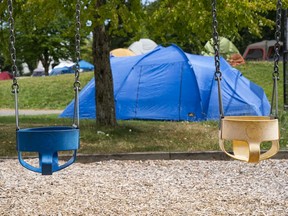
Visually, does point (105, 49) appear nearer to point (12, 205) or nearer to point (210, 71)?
point (210, 71)

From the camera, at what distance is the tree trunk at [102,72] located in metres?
8.27

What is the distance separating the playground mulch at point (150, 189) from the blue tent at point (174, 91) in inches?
195

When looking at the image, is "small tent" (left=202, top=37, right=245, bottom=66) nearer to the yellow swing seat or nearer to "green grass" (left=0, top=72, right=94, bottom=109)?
"green grass" (left=0, top=72, right=94, bottom=109)

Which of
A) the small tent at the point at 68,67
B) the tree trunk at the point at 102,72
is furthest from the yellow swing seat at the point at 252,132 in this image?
the small tent at the point at 68,67

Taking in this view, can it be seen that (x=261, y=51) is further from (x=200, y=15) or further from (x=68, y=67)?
(x=200, y=15)

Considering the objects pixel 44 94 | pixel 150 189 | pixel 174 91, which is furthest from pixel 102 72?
pixel 44 94

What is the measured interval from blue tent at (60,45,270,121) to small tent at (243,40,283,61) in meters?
20.3

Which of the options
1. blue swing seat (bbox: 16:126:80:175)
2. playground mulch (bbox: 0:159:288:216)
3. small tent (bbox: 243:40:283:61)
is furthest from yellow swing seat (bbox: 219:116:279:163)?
small tent (bbox: 243:40:283:61)

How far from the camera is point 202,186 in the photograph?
4824mm

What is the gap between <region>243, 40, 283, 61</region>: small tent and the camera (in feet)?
103

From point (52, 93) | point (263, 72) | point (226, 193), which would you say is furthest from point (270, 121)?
point (263, 72)

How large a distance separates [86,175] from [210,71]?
660 centimetres

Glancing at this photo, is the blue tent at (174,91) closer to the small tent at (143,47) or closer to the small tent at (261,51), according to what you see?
the small tent at (143,47)

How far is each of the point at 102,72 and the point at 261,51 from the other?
1010 inches
